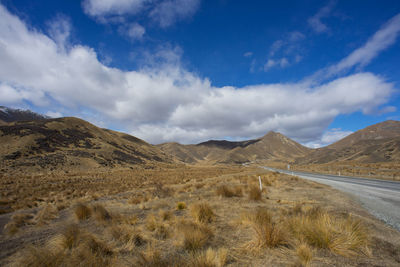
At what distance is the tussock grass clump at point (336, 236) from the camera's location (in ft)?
12.3

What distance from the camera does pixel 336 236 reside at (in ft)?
13.4

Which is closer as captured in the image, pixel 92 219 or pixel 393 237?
pixel 393 237

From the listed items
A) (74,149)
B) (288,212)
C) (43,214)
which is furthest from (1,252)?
(74,149)

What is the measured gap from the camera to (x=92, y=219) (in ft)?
25.3

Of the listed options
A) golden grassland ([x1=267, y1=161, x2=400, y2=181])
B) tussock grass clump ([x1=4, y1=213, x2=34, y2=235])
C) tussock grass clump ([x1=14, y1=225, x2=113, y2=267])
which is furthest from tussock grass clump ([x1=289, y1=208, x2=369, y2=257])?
golden grassland ([x1=267, y1=161, x2=400, y2=181])

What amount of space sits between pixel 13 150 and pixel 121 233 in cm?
5950

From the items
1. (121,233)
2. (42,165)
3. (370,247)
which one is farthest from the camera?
(42,165)

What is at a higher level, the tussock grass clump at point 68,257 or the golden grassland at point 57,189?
the tussock grass clump at point 68,257

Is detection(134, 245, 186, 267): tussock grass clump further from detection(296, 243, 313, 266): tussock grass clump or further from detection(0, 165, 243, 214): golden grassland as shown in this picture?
detection(0, 165, 243, 214): golden grassland

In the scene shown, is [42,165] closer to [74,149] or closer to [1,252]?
[74,149]

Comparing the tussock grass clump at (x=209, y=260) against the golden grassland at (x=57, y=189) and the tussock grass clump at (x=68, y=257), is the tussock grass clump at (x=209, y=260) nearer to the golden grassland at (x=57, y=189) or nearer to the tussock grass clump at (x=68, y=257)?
the tussock grass clump at (x=68, y=257)

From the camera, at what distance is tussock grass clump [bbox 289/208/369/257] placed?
3760 millimetres

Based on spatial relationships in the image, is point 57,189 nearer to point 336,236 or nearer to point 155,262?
point 155,262

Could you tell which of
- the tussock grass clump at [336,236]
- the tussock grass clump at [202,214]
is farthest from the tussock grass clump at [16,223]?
the tussock grass clump at [336,236]
